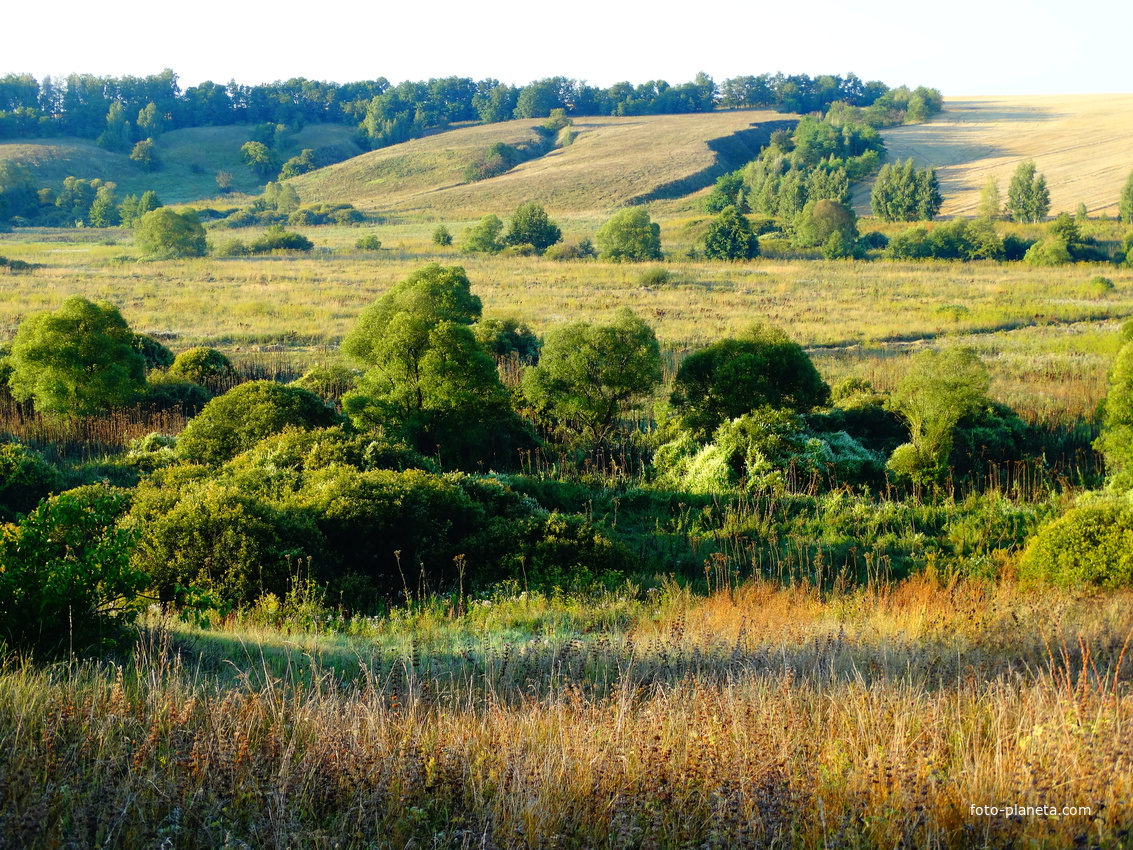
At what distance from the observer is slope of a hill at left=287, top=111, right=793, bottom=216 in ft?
302

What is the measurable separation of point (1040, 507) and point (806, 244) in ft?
166

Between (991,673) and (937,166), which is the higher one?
(937,166)

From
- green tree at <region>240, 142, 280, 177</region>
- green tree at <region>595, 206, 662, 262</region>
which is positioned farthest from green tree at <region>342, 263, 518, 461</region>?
green tree at <region>240, 142, 280, 177</region>

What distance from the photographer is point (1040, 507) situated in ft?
34.8

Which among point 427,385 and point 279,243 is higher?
point 279,243

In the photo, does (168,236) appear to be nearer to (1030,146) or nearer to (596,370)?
(596,370)

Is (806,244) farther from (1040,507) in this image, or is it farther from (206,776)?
(206,776)

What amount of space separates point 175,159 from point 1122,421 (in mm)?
128145

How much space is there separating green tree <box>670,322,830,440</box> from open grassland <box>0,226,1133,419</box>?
4935 mm

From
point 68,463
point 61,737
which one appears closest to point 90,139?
point 68,463

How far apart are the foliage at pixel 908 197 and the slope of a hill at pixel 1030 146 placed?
511cm

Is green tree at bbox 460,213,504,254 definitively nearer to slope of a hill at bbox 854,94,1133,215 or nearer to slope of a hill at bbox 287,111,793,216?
slope of a hill at bbox 287,111,793,216

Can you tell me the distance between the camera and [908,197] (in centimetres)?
7131

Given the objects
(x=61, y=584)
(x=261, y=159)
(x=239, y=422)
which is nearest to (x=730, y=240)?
(x=239, y=422)
